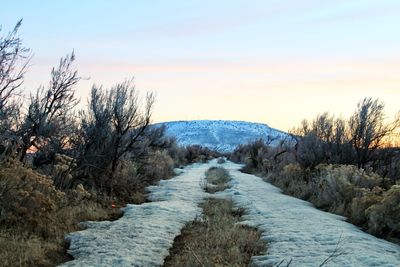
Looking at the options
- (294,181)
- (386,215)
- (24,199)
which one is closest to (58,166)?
(24,199)

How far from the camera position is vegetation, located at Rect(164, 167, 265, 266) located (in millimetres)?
8688

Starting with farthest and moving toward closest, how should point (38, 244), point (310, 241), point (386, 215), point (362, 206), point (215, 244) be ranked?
point (362, 206) < point (386, 215) < point (310, 241) < point (215, 244) < point (38, 244)

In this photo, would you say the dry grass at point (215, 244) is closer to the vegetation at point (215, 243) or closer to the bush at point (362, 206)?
the vegetation at point (215, 243)

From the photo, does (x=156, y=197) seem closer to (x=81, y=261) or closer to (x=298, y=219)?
(x=298, y=219)

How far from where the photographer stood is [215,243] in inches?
398

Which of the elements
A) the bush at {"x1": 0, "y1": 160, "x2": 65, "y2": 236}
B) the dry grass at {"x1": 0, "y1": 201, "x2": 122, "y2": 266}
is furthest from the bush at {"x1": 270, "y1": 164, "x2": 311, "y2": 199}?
the bush at {"x1": 0, "y1": 160, "x2": 65, "y2": 236}

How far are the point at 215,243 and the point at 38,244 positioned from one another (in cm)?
368

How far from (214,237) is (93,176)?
8141 mm

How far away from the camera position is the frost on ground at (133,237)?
8.86 metres

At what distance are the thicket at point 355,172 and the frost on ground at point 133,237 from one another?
5.42 m

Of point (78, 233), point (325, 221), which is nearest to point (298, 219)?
point (325, 221)

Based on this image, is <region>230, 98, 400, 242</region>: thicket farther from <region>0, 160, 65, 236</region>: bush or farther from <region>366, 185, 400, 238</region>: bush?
<region>0, 160, 65, 236</region>: bush

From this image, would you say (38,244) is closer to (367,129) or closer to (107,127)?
(107,127)

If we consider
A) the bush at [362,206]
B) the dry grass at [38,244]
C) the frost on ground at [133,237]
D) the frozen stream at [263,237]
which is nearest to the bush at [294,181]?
the frozen stream at [263,237]
